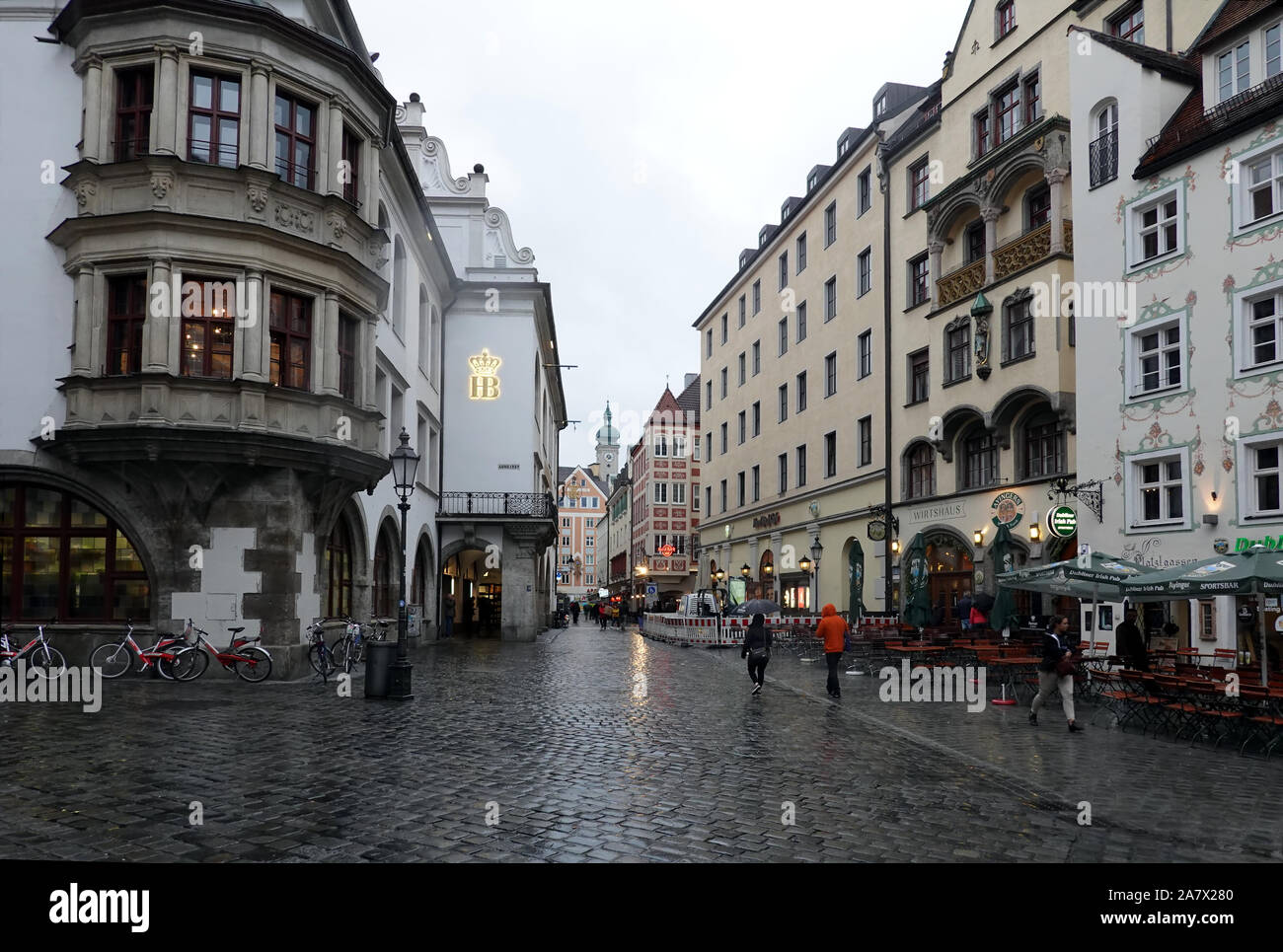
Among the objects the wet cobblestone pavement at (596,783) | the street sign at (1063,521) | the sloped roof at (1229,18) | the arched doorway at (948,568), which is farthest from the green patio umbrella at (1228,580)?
the arched doorway at (948,568)

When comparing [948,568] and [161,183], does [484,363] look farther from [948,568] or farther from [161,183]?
[161,183]

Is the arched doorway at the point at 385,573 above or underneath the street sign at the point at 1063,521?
underneath

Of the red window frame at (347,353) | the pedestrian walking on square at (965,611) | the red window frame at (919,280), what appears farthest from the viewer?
the red window frame at (919,280)

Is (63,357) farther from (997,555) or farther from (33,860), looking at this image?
(997,555)

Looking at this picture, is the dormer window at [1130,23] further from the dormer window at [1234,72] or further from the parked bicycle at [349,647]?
the parked bicycle at [349,647]

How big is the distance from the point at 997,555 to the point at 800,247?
2488 centimetres

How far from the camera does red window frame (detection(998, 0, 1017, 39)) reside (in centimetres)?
2785

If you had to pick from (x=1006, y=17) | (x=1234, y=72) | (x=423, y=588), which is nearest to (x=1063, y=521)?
(x=1234, y=72)

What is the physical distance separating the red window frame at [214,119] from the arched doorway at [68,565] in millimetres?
6812

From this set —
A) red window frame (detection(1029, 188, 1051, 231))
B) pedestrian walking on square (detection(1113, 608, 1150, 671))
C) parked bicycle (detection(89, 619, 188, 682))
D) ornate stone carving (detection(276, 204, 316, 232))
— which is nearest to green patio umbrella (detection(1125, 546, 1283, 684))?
pedestrian walking on square (detection(1113, 608, 1150, 671))

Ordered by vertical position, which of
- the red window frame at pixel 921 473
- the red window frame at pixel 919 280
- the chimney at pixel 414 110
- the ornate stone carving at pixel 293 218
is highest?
the chimney at pixel 414 110

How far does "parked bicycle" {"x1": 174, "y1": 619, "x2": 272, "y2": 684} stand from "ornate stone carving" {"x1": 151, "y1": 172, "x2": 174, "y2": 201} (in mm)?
7593

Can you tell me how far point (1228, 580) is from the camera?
12906mm

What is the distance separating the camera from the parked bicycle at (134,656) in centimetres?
1688
